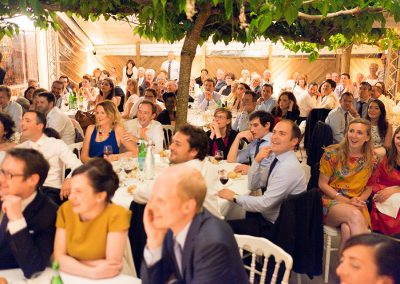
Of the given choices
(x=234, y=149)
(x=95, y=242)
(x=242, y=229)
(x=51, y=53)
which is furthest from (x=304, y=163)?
(x=51, y=53)

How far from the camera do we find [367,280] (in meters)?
1.61

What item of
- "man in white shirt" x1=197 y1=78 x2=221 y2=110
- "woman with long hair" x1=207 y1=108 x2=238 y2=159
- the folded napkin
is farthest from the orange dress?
"man in white shirt" x1=197 y1=78 x2=221 y2=110

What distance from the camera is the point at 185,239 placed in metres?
1.78

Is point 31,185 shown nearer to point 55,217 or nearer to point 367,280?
point 55,217

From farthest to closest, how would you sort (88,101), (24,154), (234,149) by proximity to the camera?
(88,101) < (234,149) < (24,154)

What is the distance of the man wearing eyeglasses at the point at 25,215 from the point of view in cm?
195

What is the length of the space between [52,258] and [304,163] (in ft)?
17.6

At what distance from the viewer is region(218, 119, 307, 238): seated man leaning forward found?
316cm

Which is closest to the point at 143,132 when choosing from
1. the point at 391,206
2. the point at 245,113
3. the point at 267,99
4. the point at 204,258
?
the point at 245,113

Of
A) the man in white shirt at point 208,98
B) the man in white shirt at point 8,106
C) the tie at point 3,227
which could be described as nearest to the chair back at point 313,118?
the man in white shirt at point 208,98

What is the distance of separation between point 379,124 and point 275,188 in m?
2.84

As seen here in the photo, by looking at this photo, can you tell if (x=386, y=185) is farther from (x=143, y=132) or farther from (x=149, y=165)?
(x=143, y=132)

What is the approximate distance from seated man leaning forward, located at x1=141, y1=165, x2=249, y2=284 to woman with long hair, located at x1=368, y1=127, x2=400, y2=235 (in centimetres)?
206

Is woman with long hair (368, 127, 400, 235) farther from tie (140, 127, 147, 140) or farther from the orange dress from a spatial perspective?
tie (140, 127, 147, 140)
